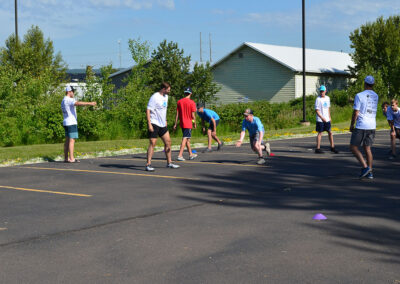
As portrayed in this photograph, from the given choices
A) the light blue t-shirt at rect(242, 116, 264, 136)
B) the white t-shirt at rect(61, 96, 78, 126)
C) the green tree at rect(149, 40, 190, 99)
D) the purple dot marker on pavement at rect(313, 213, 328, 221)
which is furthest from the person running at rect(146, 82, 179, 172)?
the green tree at rect(149, 40, 190, 99)

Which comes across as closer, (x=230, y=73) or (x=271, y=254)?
(x=271, y=254)

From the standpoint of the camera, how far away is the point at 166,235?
584cm

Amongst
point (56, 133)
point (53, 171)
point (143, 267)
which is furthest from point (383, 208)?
point (56, 133)

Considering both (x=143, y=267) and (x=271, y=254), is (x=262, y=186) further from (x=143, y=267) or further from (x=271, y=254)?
(x=143, y=267)

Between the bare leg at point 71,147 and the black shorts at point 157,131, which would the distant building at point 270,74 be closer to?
the bare leg at point 71,147

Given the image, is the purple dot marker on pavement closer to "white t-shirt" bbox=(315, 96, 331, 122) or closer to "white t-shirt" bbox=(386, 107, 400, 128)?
"white t-shirt" bbox=(386, 107, 400, 128)

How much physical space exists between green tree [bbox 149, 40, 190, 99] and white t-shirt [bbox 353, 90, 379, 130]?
94.6ft

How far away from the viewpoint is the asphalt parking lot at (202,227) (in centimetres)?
456

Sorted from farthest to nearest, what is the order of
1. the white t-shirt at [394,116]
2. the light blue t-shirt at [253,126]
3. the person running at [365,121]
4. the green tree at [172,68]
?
the green tree at [172,68] < the white t-shirt at [394,116] < the light blue t-shirt at [253,126] < the person running at [365,121]

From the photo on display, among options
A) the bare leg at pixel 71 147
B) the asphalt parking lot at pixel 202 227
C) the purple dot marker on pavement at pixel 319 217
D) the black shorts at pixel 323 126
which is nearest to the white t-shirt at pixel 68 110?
the bare leg at pixel 71 147

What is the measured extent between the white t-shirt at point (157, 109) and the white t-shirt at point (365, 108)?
13.4 ft

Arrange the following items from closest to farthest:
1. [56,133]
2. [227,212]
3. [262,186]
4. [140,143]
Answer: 1. [227,212]
2. [262,186]
3. [140,143]
4. [56,133]

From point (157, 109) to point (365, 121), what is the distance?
4.34 metres

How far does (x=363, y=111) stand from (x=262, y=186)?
2377mm
